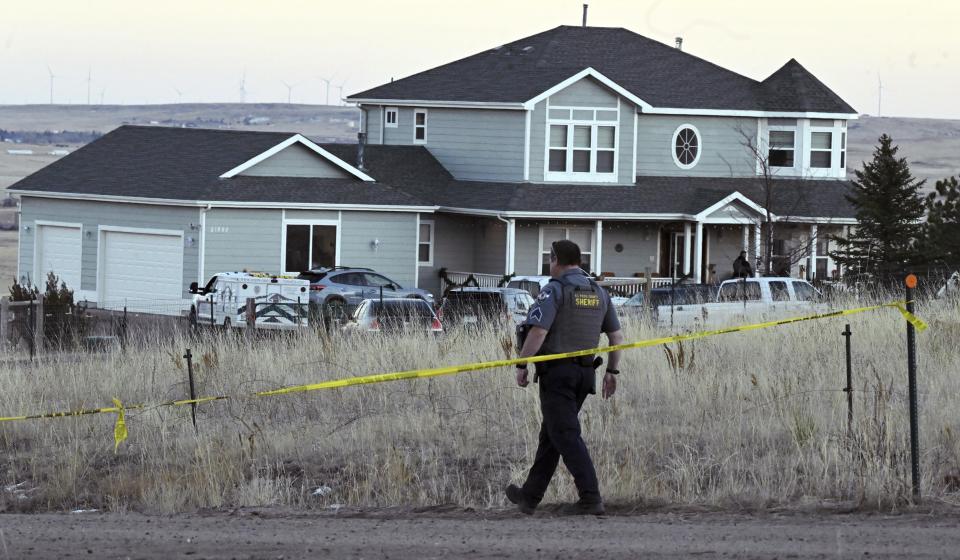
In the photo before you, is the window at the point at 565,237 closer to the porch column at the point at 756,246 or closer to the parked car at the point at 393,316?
the porch column at the point at 756,246

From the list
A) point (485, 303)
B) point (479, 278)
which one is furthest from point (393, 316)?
point (479, 278)

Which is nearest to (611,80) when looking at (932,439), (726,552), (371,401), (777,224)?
(777,224)

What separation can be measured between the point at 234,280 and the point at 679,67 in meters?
18.3

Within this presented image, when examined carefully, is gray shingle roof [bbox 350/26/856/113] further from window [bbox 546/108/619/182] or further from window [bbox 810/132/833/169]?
window [bbox 546/108/619/182]

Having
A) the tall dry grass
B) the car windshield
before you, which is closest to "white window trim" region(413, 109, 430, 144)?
the car windshield

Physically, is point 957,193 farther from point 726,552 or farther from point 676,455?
point 726,552

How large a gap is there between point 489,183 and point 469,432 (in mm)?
26605

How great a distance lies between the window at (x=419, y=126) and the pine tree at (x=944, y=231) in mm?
14281

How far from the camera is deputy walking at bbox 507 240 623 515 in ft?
32.4

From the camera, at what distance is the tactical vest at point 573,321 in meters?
9.98

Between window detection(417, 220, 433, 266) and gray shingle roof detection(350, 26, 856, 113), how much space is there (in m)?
3.71

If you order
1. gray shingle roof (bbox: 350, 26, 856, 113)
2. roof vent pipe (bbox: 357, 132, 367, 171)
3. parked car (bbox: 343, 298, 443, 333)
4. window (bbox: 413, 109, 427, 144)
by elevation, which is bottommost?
parked car (bbox: 343, 298, 443, 333)

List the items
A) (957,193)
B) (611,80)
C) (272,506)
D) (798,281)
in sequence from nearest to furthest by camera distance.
Result: (272,506), (798,281), (957,193), (611,80)

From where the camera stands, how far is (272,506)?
1087 centimetres
